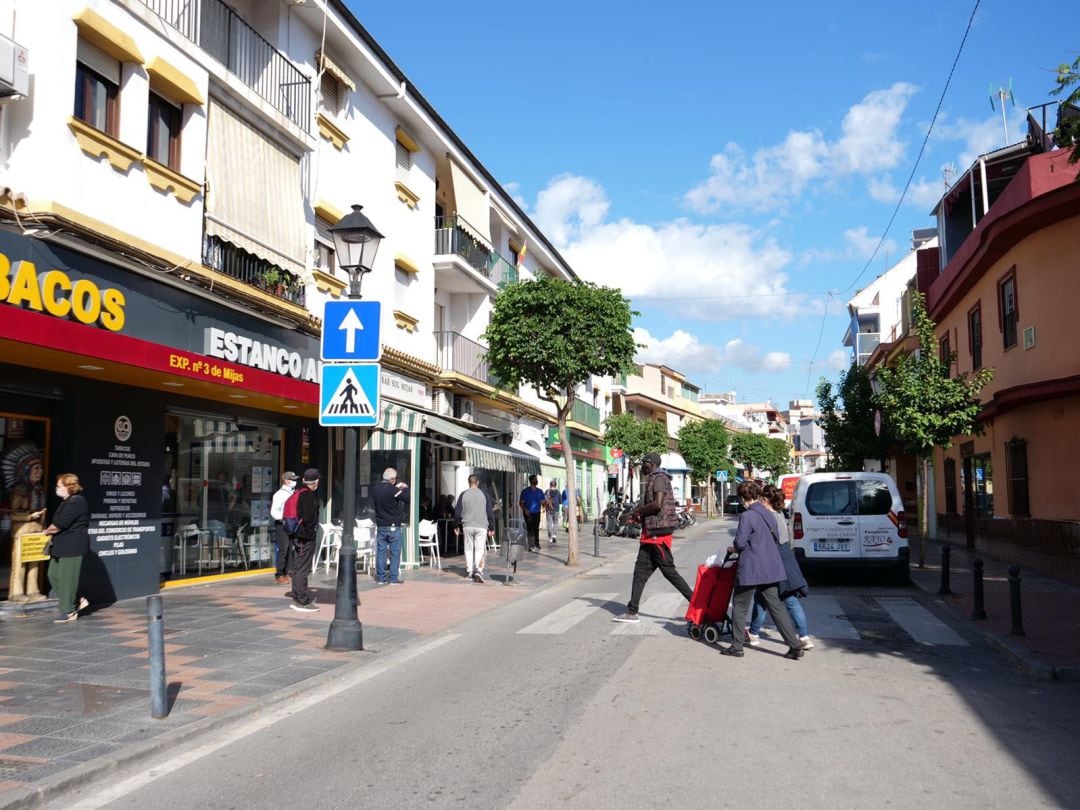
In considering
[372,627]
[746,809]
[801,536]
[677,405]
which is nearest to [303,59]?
[372,627]

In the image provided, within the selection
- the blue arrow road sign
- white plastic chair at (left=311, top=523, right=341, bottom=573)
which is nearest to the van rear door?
the blue arrow road sign

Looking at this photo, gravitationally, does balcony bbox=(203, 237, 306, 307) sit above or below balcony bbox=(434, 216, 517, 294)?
below

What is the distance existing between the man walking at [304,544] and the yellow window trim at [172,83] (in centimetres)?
580

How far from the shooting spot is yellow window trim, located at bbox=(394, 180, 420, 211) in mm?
21281

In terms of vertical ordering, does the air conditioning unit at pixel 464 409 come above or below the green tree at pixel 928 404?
above

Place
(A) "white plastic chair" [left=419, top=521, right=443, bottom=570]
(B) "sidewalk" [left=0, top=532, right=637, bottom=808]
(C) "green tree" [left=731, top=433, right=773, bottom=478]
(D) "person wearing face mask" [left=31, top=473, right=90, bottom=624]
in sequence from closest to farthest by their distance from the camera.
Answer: (B) "sidewalk" [left=0, top=532, right=637, bottom=808] → (D) "person wearing face mask" [left=31, top=473, right=90, bottom=624] → (A) "white plastic chair" [left=419, top=521, right=443, bottom=570] → (C) "green tree" [left=731, top=433, right=773, bottom=478]

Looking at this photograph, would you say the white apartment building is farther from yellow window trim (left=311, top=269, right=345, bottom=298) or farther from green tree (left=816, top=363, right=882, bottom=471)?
green tree (left=816, top=363, right=882, bottom=471)

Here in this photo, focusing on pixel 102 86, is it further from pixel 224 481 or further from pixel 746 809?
pixel 746 809

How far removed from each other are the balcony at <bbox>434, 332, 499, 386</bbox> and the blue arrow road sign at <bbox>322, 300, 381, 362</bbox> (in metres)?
13.6

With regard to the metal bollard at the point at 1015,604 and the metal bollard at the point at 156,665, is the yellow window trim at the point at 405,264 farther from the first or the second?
the metal bollard at the point at 156,665

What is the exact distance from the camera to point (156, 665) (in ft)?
20.7

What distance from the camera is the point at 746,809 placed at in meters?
4.48

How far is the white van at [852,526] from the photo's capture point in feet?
46.5

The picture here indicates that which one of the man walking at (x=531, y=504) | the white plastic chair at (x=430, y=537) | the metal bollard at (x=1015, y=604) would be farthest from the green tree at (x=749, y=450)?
the metal bollard at (x=1015, y=604)
